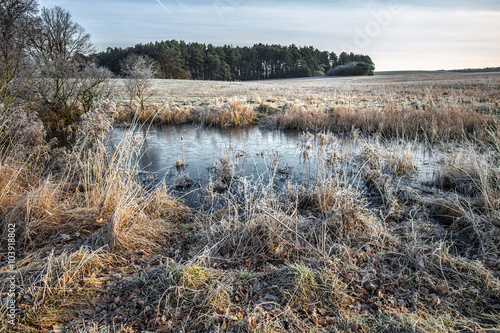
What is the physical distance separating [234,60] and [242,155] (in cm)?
5945

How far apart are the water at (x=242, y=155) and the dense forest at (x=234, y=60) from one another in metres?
40.8

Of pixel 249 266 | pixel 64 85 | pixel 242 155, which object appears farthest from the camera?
pixel 64 85

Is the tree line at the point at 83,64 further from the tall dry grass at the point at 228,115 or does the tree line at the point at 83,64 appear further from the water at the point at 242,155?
the tall dry grass at the point at 228,115

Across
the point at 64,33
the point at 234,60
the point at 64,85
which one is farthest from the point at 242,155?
the point at 234,60

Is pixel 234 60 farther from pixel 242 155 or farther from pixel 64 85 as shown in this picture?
pixel 242 155

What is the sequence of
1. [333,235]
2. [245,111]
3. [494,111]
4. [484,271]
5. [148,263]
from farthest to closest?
[245,111] < [494,111] < [333,235] < [148,263] < [484,271]

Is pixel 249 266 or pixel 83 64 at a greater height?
pixel 83 64

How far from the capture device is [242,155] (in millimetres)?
10375

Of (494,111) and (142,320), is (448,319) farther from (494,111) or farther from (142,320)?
(494,111)

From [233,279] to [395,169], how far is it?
648 centimetres

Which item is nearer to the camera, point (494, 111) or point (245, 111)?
point (494, 111)

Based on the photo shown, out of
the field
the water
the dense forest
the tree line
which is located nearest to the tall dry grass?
the water

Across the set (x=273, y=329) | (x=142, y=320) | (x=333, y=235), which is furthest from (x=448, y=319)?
(x=142, y=320)

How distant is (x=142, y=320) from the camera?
3.06 m
